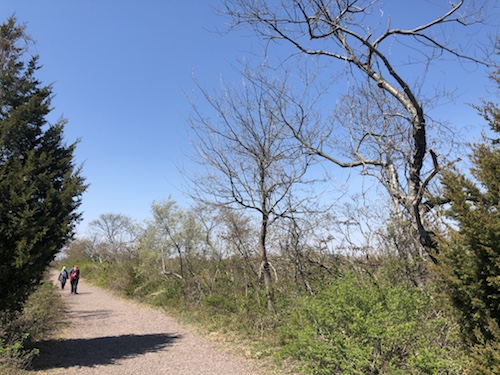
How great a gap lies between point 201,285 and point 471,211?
11.1m

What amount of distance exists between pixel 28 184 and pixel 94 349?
4.00 metres

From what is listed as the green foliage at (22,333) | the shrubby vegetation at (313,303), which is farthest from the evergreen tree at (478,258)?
the green foliage at (22,333)

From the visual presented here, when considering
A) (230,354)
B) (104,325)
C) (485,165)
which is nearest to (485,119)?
(485,165)

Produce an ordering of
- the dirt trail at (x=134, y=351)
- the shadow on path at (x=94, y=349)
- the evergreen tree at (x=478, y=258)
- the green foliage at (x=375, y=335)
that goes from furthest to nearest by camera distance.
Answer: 1. the shadow on path at (x=94, y=349)
2. the dirt trail at (x=134, y=351)
3. the green foliage at (x=375, y=335)
4. the evergreen tree at (x=478, y=258)

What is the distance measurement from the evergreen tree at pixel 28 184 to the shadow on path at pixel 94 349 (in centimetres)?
131

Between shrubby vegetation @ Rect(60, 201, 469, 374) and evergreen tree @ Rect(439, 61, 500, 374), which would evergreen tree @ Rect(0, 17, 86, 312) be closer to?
shrubby vegetation @ Rect(60, 201, 469, 374)

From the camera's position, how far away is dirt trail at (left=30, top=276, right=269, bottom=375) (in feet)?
21.0

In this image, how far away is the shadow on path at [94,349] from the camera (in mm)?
6820

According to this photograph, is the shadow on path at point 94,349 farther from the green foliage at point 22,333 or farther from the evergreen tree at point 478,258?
the evergreen tree at point 478,258

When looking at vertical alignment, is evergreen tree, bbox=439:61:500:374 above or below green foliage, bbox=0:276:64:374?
above

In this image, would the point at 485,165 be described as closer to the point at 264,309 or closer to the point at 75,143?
the point at 264,309

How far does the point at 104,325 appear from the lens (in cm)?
1143

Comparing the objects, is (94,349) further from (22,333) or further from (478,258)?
(478,258)

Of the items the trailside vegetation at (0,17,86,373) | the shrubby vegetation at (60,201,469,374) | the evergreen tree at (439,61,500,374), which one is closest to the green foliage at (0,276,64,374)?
the trailside vegetation at (0,17,86,373)
